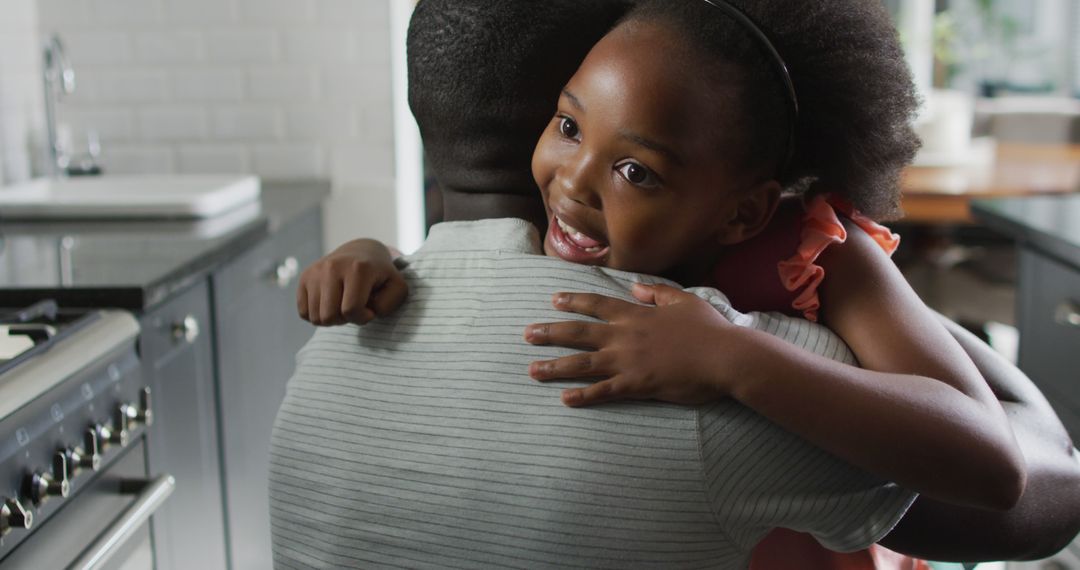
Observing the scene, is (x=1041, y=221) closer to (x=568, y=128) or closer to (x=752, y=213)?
(x=752, y=213)

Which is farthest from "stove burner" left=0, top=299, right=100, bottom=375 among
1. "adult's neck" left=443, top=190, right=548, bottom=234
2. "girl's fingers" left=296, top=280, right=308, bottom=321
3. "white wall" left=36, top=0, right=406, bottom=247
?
"white wall" left=36, top=0, right=406, bottom=247

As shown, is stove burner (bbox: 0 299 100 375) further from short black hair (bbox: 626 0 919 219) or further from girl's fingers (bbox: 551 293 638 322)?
short black hair (bbox: 626 0 919 219)

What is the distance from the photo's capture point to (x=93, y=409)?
4.90ft

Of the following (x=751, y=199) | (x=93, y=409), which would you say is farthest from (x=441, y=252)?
(x=93, y=409)

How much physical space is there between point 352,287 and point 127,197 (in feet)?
→ 5.71

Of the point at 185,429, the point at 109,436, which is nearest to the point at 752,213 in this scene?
the point at 109,436

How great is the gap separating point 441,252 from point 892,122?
0.37 m

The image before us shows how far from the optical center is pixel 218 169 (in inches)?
118

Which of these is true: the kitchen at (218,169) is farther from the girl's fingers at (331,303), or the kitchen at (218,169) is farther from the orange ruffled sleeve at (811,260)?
the orange ruffled sleeve at (811,260)

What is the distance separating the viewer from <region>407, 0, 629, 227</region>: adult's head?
82cm

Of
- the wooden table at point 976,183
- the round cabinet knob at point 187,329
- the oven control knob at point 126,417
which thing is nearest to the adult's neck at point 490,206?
the oven control knob at point 126,417

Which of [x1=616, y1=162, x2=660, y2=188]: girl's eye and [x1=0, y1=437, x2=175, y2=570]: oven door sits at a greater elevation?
[x1=616, y1=162, x2=660, y2=188]: girl's eye

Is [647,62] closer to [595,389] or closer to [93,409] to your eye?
[595,389]

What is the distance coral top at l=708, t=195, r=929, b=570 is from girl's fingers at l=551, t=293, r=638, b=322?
0.15 meters
